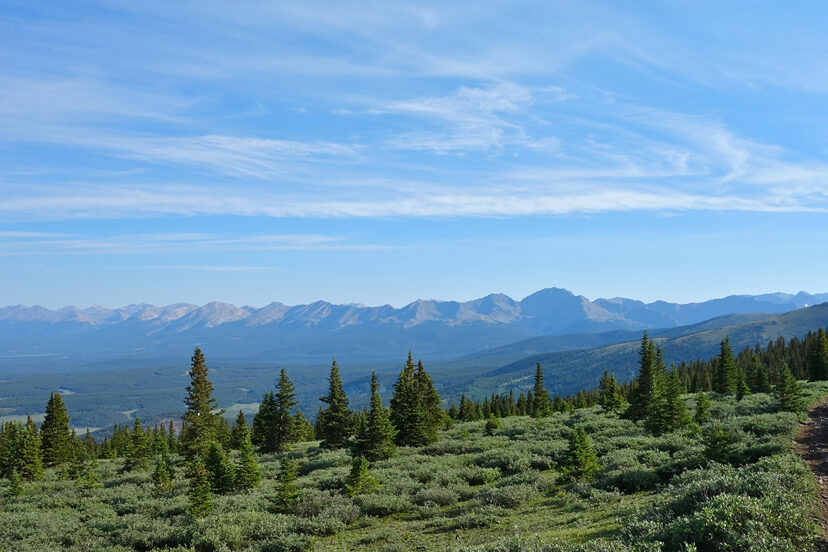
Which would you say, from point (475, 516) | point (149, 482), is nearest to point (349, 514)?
point (475, 516)

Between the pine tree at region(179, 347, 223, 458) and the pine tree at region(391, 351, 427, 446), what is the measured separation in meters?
19.1

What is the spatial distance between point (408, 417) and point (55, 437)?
182 feet

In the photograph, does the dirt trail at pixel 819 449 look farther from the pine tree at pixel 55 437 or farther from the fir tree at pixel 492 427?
the pine tree at pixel 55 437

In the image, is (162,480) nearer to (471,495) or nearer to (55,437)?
(471,495)

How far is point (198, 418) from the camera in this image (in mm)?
52031

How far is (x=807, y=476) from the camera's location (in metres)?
18.8

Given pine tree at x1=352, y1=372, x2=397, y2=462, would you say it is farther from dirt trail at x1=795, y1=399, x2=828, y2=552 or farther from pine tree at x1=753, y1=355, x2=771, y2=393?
pine tree at x1=753, y1=355, x2=771, y2=393

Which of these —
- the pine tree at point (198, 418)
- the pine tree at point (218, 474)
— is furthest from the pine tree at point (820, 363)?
the pine tree at point (198, 418)

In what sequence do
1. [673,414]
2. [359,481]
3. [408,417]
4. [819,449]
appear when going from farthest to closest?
[408,417], [673,414], [359,481], [819,449]

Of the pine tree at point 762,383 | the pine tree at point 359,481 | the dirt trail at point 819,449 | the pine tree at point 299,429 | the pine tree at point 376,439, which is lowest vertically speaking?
the pine tree at point 299,429

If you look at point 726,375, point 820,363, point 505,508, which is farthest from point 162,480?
point 820,363

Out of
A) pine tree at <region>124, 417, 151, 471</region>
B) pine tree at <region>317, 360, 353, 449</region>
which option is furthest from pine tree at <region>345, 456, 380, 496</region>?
pine tree at <region>124, 417, 151, 471</region>

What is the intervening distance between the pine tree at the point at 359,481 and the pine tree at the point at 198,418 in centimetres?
2649

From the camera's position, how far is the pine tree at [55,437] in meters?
72.3
